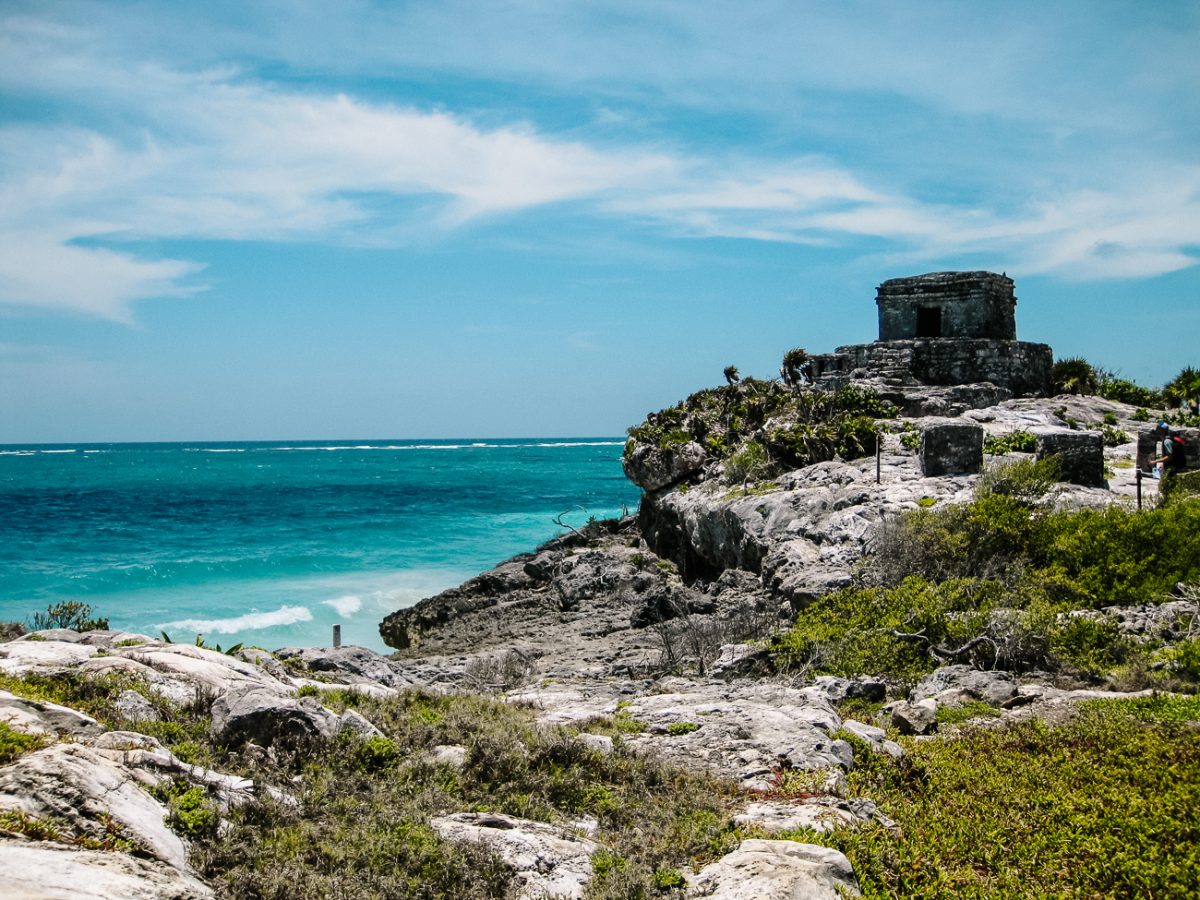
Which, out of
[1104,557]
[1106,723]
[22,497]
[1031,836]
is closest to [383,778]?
[1031,836]

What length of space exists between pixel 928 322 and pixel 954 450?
12902 mm

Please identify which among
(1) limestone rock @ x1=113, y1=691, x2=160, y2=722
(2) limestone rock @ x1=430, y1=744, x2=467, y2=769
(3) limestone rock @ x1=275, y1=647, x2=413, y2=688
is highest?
(1) limestone rock @ x1=113, y1=691, x2=160, y2=722

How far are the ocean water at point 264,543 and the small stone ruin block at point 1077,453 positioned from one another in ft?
59.6

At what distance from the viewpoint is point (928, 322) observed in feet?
97.0

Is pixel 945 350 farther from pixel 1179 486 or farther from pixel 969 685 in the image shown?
pixel 969 685

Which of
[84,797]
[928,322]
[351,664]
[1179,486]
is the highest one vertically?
[928,322]

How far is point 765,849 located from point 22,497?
7474cm

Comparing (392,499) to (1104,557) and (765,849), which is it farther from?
(765,849)

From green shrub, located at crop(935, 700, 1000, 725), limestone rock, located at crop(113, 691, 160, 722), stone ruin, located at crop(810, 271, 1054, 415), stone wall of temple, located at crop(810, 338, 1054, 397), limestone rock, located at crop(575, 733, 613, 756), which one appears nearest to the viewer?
limestone rock, located at crop(113, 691, 160, 722)

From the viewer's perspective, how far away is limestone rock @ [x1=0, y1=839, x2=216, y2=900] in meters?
3.55

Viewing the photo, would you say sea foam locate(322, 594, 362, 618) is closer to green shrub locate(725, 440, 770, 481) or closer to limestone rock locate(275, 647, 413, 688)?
green shrub locate(725, 440, 770, 481)

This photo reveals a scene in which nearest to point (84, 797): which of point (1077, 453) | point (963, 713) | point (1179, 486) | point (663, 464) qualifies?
point (963, 713)

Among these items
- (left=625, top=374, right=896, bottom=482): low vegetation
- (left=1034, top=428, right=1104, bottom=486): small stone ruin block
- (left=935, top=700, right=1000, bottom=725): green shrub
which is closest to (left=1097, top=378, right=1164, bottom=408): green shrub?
(left=625, top=374, right=896, bottom=482): low vegetation

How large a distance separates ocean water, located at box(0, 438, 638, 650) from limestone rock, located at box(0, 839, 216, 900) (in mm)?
21847
